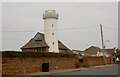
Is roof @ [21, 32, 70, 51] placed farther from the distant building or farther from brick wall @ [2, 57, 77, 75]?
brick wall @ [2, 57, 77, 75]

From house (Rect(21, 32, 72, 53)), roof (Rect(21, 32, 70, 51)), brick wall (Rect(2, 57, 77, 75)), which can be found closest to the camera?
brick wall (Rect(2, 57, 77, 75))

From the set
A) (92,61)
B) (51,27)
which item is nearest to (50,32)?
(51,27)

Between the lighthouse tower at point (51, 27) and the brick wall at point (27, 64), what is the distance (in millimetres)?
19982

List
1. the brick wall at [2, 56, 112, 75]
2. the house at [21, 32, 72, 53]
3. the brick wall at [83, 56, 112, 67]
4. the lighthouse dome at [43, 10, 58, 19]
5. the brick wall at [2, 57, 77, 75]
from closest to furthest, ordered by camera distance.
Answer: the brick wall at [2, 57, 77, 75] → the brick wall at [2, 56, 112, 75] → the brick wall at [83, 56, 112, 67] → the lighthouse dome at [43, 10, 58, 19] → the house at [21, 32, 72, 53]

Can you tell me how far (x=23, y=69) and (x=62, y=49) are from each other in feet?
117

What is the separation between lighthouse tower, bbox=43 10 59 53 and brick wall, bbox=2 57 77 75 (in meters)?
20.0

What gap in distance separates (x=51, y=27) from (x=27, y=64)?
27.2 m

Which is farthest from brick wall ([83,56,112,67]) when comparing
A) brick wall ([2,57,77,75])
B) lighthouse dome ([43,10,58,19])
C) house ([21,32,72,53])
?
lighthouse dome ([43,10,58,19])

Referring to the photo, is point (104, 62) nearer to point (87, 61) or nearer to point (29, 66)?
point (87, 61)

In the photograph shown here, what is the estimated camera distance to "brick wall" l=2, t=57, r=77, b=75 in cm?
1853

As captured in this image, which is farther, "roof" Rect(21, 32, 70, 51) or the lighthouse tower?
"roof" Rect(21, 32, 70, 51)

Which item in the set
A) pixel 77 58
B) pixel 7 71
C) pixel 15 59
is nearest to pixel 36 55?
pixel 15 59

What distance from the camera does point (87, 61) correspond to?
34.3m

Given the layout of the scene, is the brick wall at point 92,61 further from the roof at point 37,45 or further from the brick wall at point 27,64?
the roof at point 37,45
